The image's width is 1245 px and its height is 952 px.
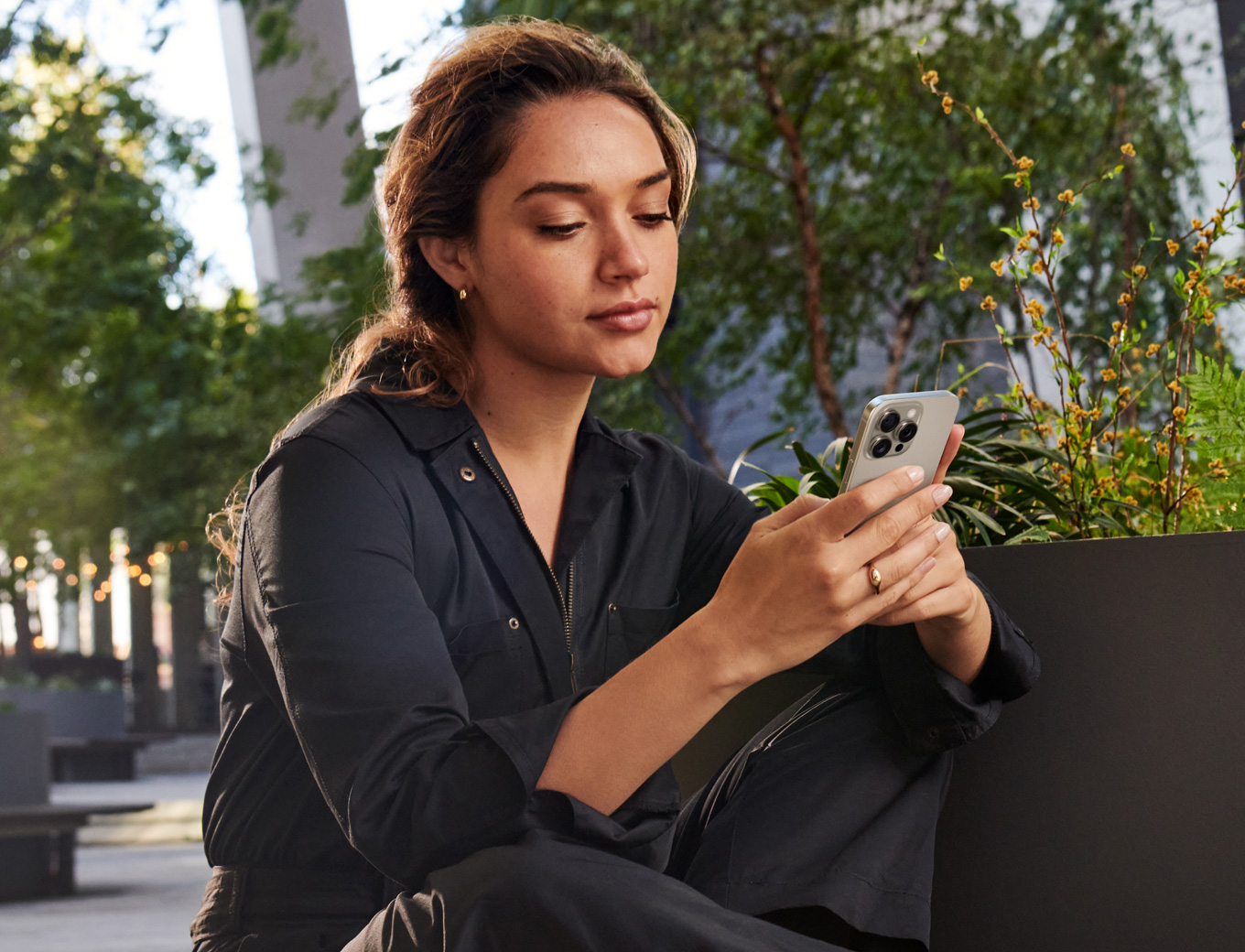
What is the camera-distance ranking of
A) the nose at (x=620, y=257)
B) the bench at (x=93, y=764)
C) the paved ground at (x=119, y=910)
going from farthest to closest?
the bench at (x=93, y=764) < the paved ground at (x=119, y=910) < the nose at (x=620, y=257)

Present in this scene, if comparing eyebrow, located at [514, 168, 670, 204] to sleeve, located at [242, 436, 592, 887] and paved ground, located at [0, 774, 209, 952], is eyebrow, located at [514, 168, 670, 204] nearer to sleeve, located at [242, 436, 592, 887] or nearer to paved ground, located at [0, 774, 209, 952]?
sleeve, located at [242, 436, 592, 887]

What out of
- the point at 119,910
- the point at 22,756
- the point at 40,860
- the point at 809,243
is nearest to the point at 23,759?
the point at 22,756

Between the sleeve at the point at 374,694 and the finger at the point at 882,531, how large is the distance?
0.29m

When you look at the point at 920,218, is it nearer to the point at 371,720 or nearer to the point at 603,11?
the point at 603,11

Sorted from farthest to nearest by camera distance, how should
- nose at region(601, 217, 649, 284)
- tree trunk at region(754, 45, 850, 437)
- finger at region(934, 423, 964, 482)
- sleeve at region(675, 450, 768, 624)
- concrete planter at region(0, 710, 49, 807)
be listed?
concrete planter at region(0, 710, 49, 807), tree trunk at region(754, 45, 850, 437), sleeve at region(675, 450, 768, 624), nose at region(601, 217, 649, 284), finger at region(934, 423, 964, 482)

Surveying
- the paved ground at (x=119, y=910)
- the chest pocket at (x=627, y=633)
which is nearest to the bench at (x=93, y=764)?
the paved ground at (x=119, y=910)

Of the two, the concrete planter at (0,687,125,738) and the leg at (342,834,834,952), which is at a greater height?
the leg at (342,834,834,952)

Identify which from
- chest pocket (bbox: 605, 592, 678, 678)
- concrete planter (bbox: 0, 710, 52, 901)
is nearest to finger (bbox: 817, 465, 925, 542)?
chest pocket (bbox: 605, 592, 678, 678)

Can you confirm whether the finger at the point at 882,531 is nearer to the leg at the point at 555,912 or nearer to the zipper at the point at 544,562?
the leg at the point at 555,912

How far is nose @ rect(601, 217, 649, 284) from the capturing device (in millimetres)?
1389

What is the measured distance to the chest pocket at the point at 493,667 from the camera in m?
1.37

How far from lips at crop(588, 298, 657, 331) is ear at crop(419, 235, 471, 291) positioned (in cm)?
23

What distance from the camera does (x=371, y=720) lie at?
3.57 feet

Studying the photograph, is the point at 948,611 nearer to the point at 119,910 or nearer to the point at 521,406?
the point at 521,406
